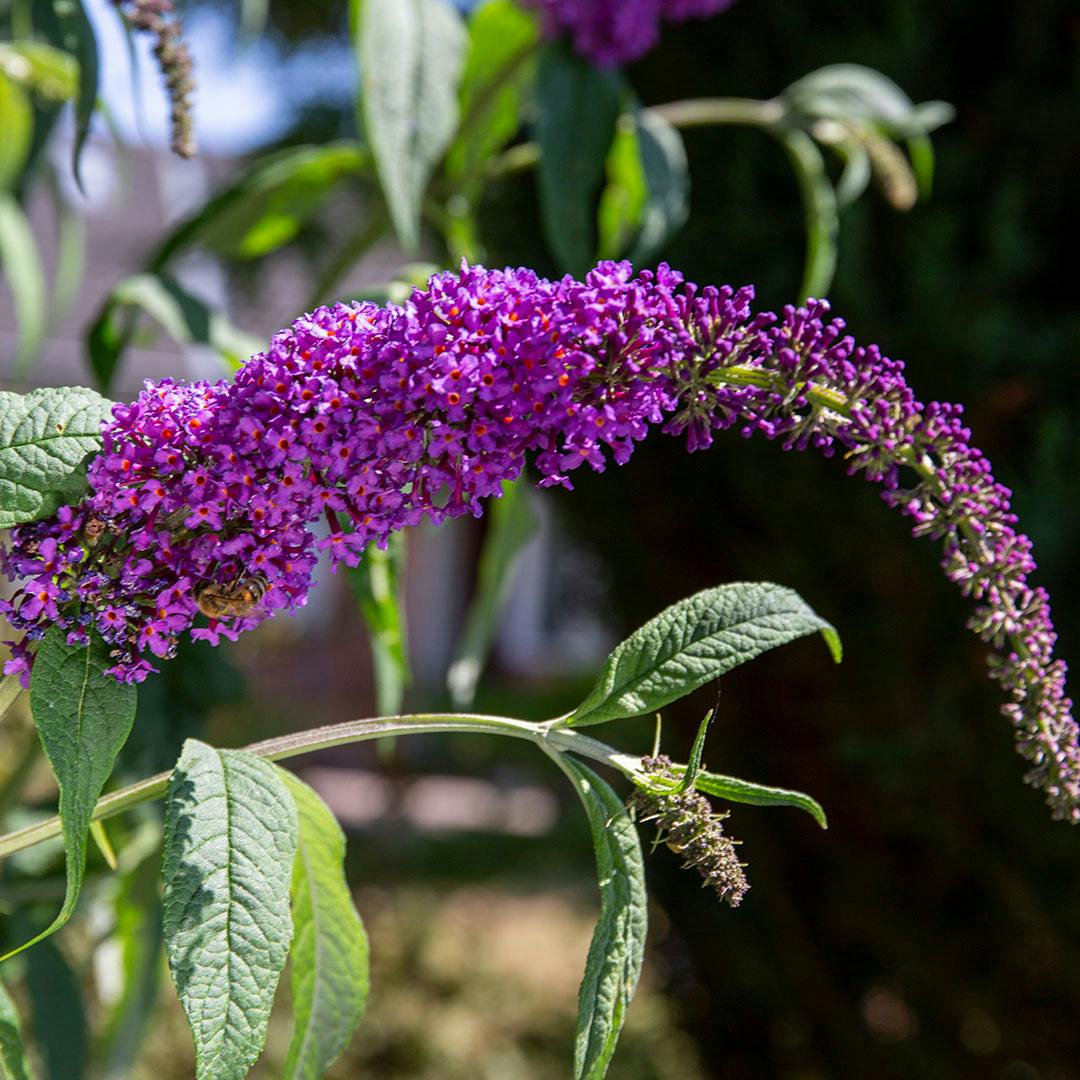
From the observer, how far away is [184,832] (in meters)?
0.73

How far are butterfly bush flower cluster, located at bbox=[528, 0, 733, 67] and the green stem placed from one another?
1.01 metres

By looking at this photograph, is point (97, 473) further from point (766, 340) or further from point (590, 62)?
point (590, 62)

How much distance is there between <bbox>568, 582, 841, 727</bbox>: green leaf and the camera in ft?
2.70

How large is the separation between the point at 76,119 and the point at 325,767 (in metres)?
9.23

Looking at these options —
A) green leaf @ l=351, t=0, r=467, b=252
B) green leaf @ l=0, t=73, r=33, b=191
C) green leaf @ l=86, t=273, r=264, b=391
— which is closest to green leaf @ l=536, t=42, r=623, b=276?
green leaf @ l=351, t=0, r=467, b=252

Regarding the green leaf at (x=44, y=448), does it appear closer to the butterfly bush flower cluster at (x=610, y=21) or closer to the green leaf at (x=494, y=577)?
the green leaf at (x=494, y=577)

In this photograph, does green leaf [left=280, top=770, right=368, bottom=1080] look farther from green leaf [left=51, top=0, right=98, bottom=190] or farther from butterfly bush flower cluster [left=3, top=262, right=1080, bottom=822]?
green leaf [left=51, top=0, right=98, bottom=190]

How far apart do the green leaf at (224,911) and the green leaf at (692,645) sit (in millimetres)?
207

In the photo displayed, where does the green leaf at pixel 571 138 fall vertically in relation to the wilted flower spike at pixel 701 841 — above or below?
above

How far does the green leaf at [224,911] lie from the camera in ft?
2.32

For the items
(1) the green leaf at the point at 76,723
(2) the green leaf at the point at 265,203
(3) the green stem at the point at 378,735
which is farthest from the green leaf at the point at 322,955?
(2) the green leaf at the point at 265,203

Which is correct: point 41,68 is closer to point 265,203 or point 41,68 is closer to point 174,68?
point 265,203

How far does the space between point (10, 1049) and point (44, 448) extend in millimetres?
421

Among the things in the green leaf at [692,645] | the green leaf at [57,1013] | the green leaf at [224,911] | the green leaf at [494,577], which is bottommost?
the green leaf at [57,1013]
